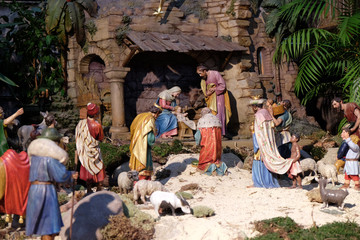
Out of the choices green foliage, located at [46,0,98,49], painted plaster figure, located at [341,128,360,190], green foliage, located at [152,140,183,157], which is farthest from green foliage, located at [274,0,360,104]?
green foliage, located at [46,0,98,49]

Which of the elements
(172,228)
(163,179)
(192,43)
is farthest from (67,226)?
(192,43)

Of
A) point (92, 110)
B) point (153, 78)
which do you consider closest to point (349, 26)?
point (153, 78)

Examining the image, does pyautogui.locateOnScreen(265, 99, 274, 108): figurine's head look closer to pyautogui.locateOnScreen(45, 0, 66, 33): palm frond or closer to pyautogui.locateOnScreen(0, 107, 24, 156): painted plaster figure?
pyautogui.locateOnScreen(0, 107, 24, 156): painted plaster figure

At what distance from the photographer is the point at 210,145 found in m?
10.1

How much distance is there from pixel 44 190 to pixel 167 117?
732cm

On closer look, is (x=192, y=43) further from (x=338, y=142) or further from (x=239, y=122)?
(x=338, y=142)

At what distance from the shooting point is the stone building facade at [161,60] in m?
13.7

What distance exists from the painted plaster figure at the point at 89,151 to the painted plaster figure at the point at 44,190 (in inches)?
125

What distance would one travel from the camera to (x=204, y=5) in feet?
50.4

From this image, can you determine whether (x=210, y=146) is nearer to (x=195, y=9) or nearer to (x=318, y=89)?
(x=318, y=89)

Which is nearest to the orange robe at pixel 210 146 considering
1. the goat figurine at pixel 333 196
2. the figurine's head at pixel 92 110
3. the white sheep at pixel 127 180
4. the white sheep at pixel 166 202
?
the white sheep at pixel 127 180

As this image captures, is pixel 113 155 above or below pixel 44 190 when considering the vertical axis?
below

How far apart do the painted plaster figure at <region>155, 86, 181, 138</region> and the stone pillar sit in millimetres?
1575

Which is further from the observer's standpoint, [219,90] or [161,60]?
[161,60]
